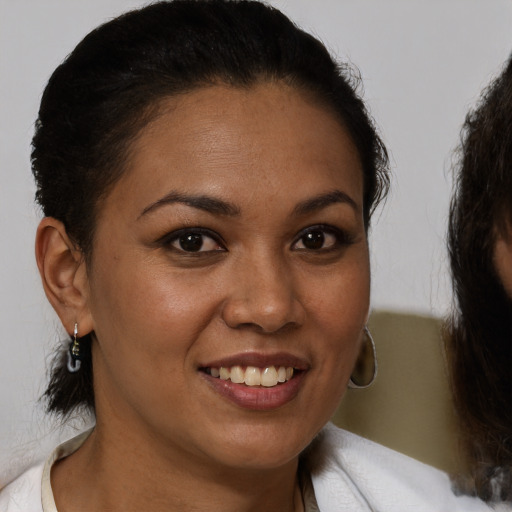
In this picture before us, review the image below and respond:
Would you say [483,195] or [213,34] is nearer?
[213,34]

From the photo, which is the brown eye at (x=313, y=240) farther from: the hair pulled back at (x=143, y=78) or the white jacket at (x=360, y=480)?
the white jacket at (x=360, y=480)

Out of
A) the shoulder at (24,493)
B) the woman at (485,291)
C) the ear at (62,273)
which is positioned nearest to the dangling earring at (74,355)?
the ear at (62,273)

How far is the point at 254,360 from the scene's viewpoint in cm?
104

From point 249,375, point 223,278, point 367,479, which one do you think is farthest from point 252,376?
point 367,479

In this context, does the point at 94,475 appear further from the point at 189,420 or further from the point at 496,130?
the point at 496,130

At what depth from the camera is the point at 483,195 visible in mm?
1429

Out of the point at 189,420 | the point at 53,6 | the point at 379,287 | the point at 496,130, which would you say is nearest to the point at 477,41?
the point at 496,130

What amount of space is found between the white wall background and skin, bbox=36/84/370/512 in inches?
7.3

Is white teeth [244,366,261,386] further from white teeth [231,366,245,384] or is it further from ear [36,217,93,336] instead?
ear [36,217,93,336]

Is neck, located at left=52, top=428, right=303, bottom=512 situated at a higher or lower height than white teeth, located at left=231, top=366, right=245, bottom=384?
lower

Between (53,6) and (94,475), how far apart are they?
0.58m

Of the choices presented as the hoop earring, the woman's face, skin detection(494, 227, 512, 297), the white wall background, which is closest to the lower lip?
the woman's face

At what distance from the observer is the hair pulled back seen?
1.08 m

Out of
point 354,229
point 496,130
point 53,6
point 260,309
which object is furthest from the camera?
point 496,130
